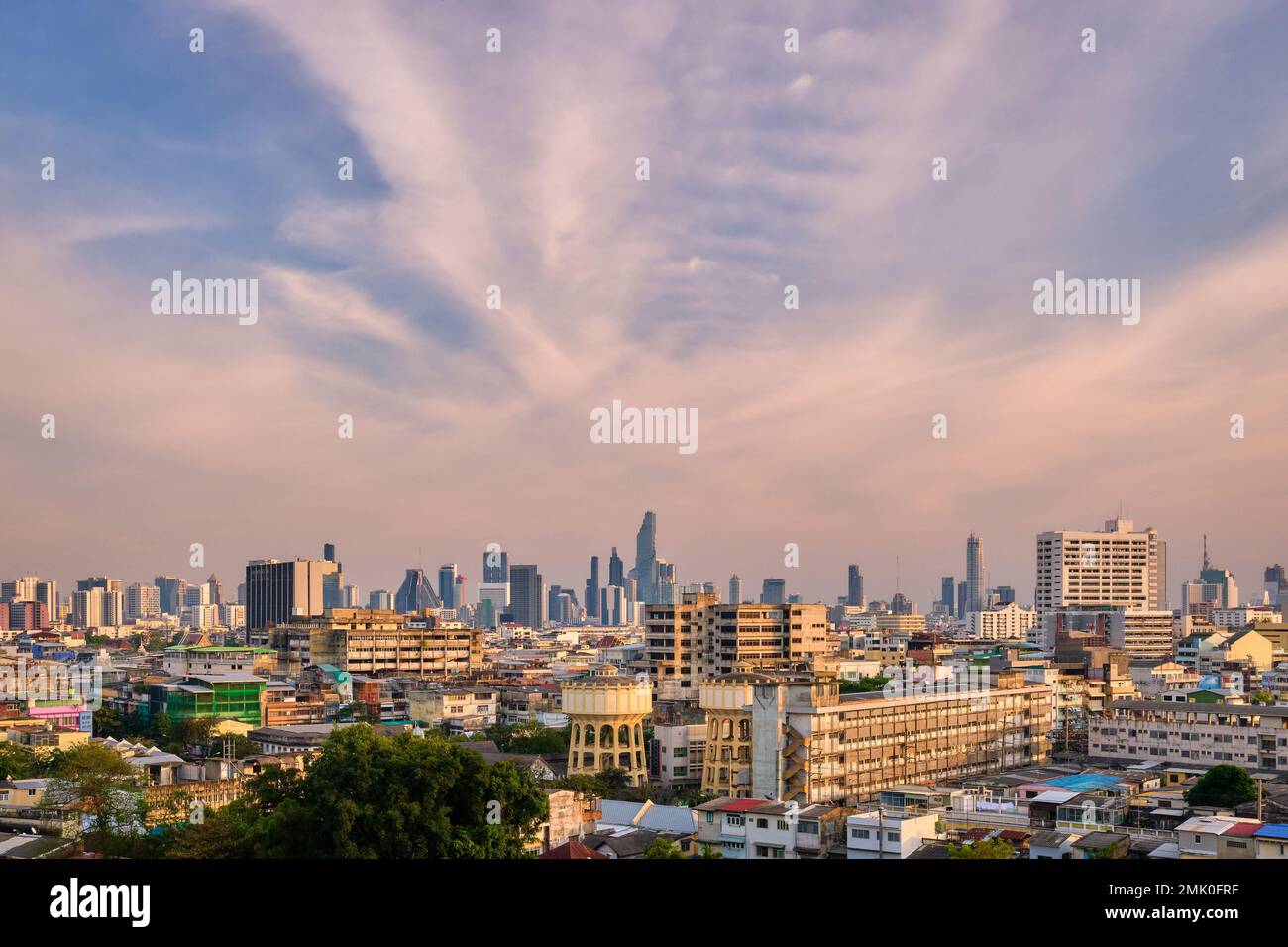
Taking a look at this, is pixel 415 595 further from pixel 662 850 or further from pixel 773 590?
pixel 662 850

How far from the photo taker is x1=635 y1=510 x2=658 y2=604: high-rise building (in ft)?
278

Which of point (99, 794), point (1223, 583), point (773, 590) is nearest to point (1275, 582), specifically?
point (1223, 583)

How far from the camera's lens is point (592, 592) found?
419 ft

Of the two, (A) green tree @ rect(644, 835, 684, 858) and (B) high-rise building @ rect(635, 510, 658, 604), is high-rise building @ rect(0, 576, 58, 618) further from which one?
(A) green tree @ rect(644, 835, 684, 858)

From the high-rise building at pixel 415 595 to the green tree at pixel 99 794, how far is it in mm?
79234

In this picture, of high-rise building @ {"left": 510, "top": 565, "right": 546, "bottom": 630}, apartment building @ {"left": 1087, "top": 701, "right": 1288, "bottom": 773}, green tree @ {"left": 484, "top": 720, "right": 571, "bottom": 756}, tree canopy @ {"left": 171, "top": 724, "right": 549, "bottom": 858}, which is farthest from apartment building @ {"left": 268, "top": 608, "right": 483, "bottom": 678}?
high-rise building @ {"left": 510, "top": 565, "right": 546, "bottom": 630}

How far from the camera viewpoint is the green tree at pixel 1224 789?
16969mm

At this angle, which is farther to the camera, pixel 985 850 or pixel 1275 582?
pixel 1275 582

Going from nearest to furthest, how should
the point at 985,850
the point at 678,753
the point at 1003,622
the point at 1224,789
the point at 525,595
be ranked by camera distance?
the point at 985,850 → the point at 1224,789 → the point at 678,753 → the point at 1003,622 → the point at 525,595

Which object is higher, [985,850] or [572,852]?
[985,850]

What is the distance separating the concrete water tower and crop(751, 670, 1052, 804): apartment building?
2922mm

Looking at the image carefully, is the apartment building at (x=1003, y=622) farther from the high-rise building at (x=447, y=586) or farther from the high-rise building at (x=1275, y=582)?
the high-rise building at (x=447, y=586)

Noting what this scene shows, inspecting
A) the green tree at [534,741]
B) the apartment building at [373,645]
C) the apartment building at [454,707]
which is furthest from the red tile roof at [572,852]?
the apartment building at [373,645]

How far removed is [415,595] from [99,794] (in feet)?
299
